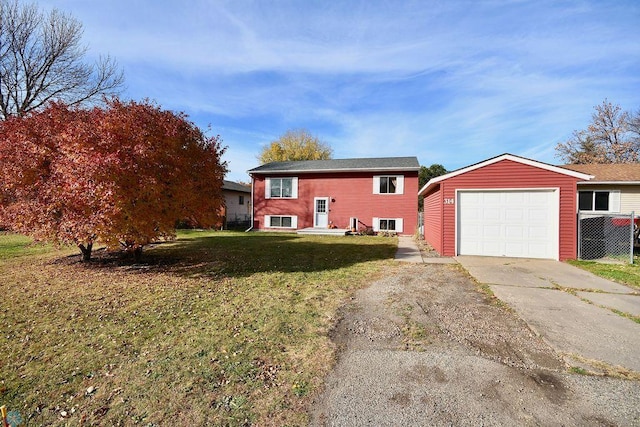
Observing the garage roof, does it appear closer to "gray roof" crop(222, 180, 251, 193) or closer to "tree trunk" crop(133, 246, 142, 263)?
"tree trunk" crop(133, 246, 142, 263)

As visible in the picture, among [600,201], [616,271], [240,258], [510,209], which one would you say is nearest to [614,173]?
[600,201]

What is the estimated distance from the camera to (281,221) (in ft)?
61.6

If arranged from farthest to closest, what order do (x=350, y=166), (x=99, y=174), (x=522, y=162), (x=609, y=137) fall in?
(x=609, y=137) < (x=350, y=166) < (x=522, y=162) < (x=99, y=174)

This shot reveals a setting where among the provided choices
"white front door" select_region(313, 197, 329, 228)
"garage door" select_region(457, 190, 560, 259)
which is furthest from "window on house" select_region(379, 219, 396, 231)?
"garage door" select_region(457, 190, 560, 259)

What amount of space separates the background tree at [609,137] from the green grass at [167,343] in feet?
102

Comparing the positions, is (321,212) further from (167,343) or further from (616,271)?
(167,343)

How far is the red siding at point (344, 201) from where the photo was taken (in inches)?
662

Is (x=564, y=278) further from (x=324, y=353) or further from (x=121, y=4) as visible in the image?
(x=121, y=4)

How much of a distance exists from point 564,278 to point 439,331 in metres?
4.71

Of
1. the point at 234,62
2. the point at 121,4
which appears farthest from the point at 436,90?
the point at 121,4

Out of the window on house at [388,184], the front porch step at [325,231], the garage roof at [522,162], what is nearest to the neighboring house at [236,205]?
the front porch step at [325,231]

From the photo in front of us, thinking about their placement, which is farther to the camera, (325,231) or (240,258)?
(325,231)

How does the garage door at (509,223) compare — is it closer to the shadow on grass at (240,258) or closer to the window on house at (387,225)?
the shadow on grass at (240,258)

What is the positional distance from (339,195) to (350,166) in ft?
5.96
